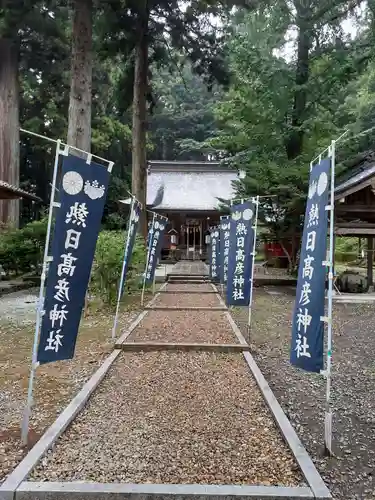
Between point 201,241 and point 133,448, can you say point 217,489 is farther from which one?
point 201,241

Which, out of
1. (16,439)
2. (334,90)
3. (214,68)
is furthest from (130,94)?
(16,439)

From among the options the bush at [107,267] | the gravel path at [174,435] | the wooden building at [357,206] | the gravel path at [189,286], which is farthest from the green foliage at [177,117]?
the gravel path at [174,435]

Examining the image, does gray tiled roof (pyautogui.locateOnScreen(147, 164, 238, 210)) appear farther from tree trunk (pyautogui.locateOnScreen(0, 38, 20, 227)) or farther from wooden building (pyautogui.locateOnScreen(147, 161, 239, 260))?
tree trunk (pyautogui.locateOnScreen(0, 38, 20, 227))

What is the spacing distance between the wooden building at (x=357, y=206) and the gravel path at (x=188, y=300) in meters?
4.08

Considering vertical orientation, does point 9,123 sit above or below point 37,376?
above

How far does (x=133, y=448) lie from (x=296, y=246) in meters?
13.4

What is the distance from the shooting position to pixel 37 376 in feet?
16.8

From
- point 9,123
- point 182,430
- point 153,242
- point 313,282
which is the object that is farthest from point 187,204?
point 182,430

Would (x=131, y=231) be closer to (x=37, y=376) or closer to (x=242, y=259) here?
(x=242, y=259)

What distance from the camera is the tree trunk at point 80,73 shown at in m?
9.71

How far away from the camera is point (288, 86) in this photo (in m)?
14.8

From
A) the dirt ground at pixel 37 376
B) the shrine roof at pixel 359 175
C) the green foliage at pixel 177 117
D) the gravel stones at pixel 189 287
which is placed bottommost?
the dirt ground at pixel 37 376

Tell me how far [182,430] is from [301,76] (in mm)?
14288

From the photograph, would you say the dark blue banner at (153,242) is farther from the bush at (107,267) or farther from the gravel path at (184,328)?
the gravel path at (184,328)
